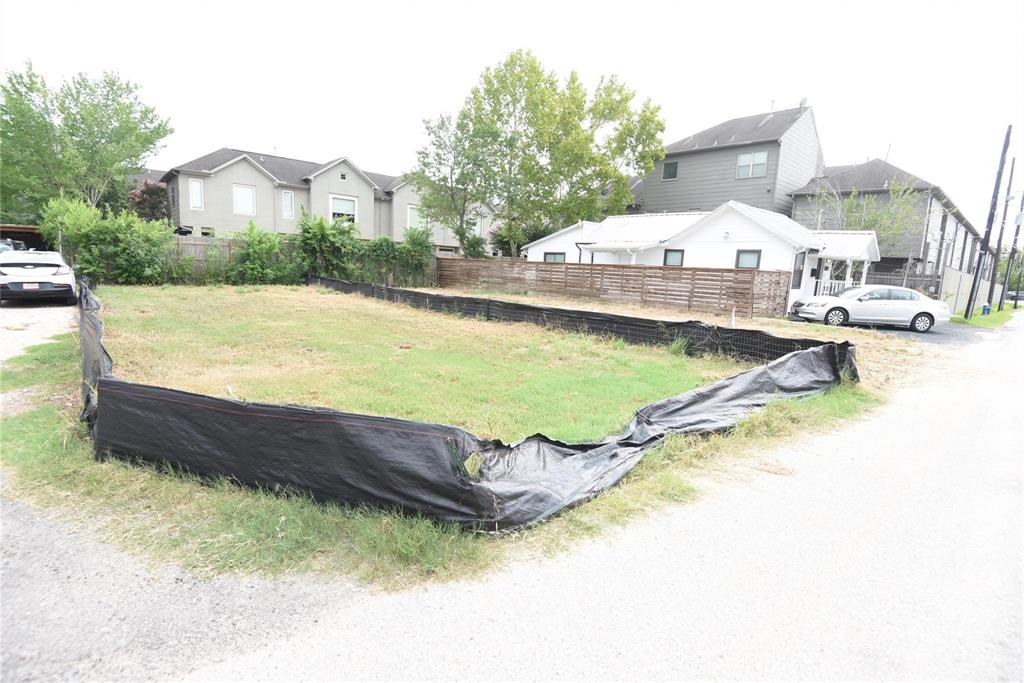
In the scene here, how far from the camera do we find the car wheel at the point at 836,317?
14.8m

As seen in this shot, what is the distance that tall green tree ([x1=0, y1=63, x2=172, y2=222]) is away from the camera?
26.6m

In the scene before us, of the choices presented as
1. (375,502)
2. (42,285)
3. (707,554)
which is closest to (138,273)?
(42,285)

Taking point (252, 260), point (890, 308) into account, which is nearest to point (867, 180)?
point (890, 308)

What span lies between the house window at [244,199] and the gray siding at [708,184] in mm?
21483

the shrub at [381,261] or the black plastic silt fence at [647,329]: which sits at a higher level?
the shrub at [381,261]

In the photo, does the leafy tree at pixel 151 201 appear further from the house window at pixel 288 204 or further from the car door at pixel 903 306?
the car door at pixel 903 306

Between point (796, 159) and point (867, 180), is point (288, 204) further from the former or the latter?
point (867, 180)

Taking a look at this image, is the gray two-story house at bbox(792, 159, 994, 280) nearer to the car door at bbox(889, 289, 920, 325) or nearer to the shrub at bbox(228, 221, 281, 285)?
the car door at bbox(889, 289, 920, 325)

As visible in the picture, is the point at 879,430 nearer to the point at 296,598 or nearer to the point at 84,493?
the point at 296,598

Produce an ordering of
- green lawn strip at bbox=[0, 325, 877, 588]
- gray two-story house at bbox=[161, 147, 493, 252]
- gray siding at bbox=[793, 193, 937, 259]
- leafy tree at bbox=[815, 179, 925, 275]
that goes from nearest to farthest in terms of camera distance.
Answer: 1. green lawn strip at bbox=[0, 325, 877, 588]
2. leafy tree at bbox=[815, 179, 925, 275]
3. gray siding at bbox=[793, 193, 937, 259]
4. gray two-story house at bbox=[161, 147, 493, 252]

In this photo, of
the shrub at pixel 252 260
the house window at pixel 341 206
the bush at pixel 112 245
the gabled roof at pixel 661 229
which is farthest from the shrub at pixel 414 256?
the bush at pixel 112 245

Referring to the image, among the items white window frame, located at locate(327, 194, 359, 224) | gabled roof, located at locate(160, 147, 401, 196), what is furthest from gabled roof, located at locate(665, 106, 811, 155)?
white window frame, located at locate(327, 194, 359, 224)

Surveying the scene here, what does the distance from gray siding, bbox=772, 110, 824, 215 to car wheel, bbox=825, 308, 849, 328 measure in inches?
435

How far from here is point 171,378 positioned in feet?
20.0
